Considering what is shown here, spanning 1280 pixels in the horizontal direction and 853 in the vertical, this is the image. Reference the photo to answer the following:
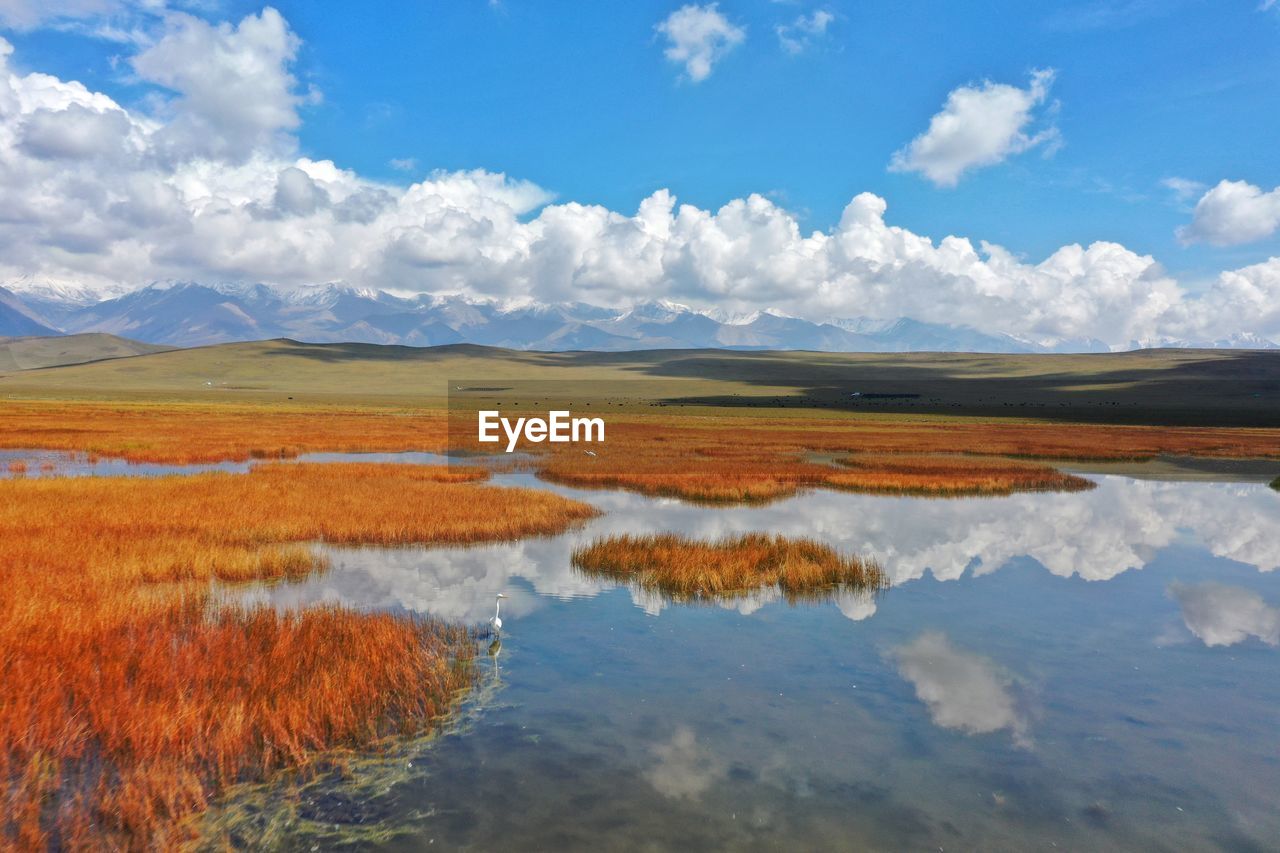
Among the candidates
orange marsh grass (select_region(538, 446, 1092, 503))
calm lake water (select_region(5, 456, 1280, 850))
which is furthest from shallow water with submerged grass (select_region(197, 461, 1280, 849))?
orange marsh grass (select_region(538, 446, 1092, 503))

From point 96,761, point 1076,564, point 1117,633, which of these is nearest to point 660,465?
point 1076,564

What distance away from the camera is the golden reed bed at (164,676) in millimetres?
8727

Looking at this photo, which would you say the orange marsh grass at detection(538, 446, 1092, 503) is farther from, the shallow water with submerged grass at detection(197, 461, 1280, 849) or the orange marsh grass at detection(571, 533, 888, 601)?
the shallow water with submerged grass at detection(197, 461, 1280, 849)

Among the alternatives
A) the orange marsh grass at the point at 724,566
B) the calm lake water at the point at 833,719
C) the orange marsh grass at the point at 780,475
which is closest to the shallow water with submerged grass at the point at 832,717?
the calm lake water at the point at 833,719

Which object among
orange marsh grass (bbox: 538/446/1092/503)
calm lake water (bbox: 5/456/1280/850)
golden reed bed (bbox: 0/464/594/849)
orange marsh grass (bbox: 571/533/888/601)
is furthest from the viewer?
orange marsh grass (bbox: 538/446/1092/503)

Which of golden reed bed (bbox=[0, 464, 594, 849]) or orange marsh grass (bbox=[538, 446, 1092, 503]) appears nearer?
golden reed bed (bbox=[0, 464, 594, 849])

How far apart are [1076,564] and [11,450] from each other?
2227 inches

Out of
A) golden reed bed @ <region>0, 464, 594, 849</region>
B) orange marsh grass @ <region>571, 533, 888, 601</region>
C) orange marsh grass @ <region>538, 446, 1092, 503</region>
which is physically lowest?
orange marsh grass @ <region>538, 446, 1092, 503</region>

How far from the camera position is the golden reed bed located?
8.73 metres

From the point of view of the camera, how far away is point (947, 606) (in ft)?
60.8

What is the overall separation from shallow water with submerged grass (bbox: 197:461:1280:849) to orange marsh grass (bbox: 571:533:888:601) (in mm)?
767

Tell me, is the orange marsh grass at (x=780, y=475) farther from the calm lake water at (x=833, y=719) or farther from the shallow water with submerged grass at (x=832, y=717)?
the calm lake water at (x=833, y=719)

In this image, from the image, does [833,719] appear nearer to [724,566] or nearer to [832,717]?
[832,717]

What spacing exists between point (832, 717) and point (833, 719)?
8 centimetres
